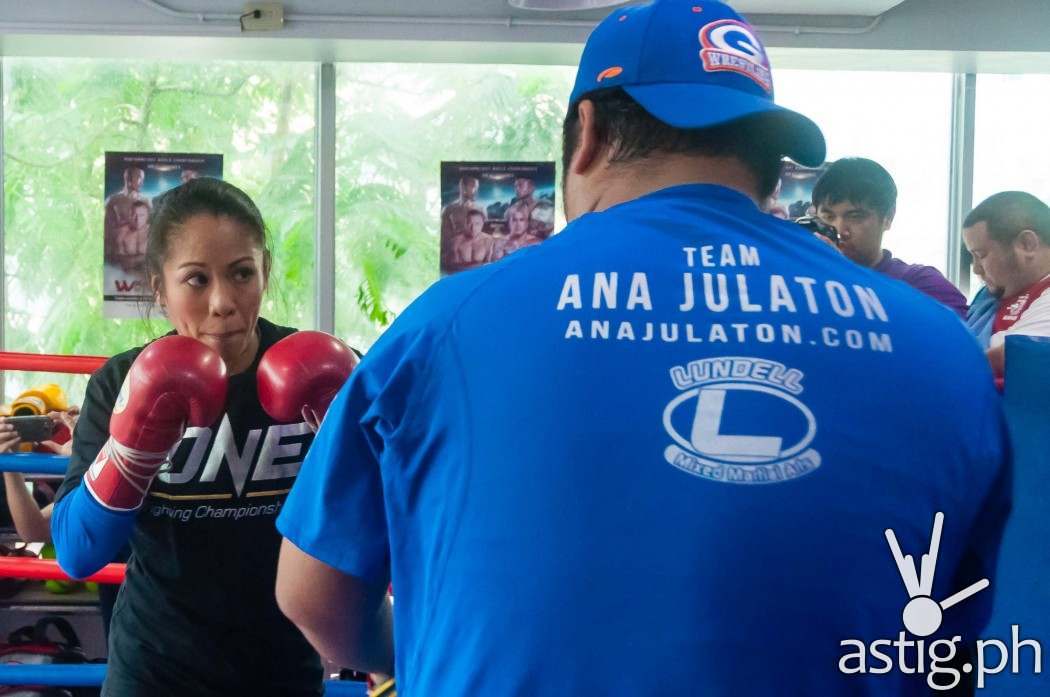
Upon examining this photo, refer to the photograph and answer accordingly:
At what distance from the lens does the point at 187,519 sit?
4.68 feet

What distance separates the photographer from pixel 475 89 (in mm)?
4676

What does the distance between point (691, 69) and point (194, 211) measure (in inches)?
37.9

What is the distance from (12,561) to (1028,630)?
1.94m

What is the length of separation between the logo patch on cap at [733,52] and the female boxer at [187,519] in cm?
77

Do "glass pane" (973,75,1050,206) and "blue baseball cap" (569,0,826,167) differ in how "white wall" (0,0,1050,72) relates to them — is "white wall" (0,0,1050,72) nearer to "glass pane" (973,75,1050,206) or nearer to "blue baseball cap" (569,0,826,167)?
"glass pane" (973,75,1050,206)

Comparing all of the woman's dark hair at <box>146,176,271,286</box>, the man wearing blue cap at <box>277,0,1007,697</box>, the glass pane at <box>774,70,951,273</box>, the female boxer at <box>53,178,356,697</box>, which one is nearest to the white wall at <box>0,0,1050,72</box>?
the glass pane at <box>774,70,951,273</box>

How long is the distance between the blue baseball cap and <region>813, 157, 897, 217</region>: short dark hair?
2136 millimetres

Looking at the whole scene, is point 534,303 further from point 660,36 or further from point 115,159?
point 115,159

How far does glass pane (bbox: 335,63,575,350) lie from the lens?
15.3 ft

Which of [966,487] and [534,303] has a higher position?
[534,303]

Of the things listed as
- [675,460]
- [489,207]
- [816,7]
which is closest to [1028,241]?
[816,7]

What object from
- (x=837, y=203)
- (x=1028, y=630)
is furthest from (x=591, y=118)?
(x=837, y=203)

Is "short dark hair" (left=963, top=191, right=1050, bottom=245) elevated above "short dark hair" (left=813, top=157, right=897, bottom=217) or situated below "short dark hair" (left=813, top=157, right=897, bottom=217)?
below

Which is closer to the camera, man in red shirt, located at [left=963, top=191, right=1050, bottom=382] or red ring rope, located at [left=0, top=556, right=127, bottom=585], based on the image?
red ring rope, located at [left=0, top=556, right=127, bottom=585]
